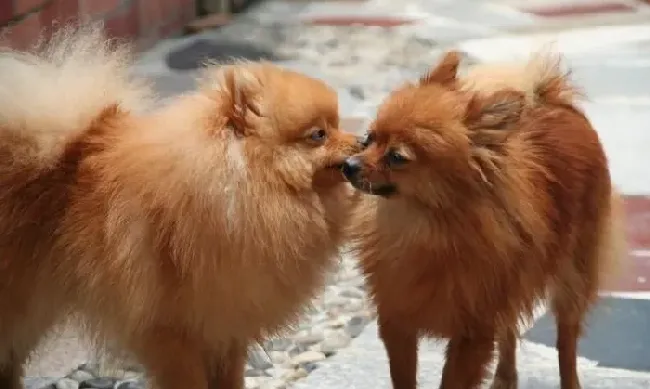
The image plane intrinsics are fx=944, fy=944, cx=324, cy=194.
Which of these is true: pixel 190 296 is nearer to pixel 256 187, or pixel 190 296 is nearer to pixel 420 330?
pixel 256 187

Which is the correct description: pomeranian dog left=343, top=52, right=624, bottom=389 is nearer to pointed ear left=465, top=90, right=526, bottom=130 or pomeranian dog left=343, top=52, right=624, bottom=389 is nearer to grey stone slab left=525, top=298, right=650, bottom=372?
pointed ear left=465, top=90, right=526, bottom=130

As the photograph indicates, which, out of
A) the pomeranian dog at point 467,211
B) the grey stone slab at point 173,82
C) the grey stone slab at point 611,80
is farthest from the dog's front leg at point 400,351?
the grey stone slab at point 611,80

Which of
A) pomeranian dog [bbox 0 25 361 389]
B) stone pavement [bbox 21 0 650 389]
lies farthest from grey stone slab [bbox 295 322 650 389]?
pomeranian dog [bbox 0 25 361 389]

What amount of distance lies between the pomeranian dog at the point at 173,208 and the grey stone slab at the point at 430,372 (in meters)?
0.40

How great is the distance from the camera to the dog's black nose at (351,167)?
1.53 m

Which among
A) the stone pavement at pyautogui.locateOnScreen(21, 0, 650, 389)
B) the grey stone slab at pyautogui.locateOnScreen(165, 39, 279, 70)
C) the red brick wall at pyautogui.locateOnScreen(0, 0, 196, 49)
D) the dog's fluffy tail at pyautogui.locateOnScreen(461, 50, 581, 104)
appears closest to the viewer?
the dog's fluffy tail at pyautogui.locateOnScreen(461, 50, 581, 104)

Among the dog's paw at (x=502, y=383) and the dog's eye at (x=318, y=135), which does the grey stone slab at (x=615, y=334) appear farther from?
the dog's eye at (x=318, y=135)

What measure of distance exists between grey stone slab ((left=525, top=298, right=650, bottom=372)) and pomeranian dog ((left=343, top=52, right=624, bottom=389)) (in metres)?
0.40

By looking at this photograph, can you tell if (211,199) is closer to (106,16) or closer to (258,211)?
(258,211)

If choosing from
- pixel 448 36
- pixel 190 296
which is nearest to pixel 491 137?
pixel 190 296

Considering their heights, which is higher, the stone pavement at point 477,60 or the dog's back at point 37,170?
the dog's back at point 37,170

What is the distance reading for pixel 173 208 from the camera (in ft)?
5.14

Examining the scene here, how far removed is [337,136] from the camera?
162 cm

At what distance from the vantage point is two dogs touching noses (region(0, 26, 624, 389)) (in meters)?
1.57
